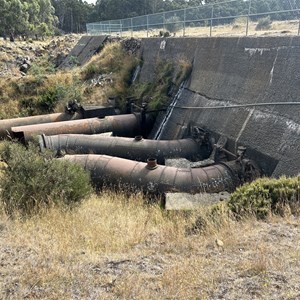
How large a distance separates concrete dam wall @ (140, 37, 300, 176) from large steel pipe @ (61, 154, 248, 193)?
1.11 metres

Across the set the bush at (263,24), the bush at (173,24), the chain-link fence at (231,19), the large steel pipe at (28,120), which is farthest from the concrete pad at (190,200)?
the bush at (173,24)

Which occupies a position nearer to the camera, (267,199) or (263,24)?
(267,199)

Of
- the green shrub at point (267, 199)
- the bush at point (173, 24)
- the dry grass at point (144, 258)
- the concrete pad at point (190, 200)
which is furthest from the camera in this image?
the bush at point (173, 24)

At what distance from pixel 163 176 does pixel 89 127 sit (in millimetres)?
5693

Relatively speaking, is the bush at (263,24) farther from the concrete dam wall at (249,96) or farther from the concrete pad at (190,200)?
the concrete pad at (190,200)

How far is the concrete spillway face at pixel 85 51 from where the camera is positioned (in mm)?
28438

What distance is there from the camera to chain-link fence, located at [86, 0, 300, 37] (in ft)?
46.8

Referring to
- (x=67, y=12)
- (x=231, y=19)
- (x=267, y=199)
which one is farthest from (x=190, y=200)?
(x=67, y=12)

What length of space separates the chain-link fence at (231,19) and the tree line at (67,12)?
0.37m

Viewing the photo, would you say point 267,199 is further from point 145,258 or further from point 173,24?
point 173,24

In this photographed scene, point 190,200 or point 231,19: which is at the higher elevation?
point 231,19

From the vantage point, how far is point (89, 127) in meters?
14.1

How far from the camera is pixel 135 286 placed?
434 cm

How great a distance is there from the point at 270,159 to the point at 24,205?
628cm
